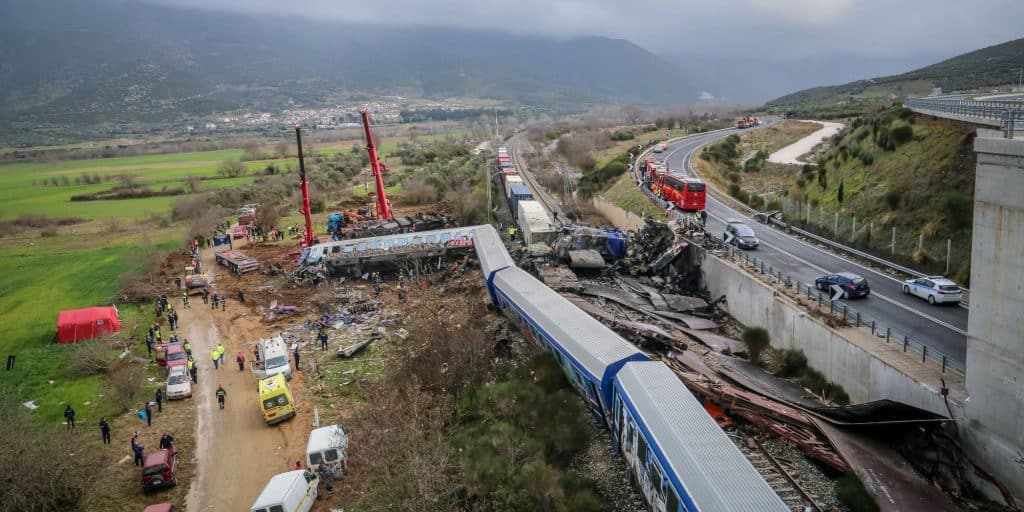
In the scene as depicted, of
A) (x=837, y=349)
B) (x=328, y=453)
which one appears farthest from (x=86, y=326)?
(x=837, y=349)

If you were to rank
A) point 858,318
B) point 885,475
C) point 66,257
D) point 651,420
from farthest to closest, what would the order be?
point 66,257 → point 858,318 → point 885,475 → point 651,420

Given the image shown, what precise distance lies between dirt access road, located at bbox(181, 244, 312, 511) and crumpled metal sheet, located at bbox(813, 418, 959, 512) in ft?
55.2

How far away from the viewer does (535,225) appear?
39250 millimetres

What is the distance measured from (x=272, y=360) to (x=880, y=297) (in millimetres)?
24953

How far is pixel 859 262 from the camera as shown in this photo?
29.9m

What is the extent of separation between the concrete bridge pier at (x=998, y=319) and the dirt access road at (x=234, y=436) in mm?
19972

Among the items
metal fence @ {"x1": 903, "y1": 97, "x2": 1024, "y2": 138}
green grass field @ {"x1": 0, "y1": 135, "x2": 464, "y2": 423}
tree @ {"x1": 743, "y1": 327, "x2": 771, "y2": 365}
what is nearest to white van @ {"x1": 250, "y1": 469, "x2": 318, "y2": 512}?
green grass field @ {"x1": 0, "y1": 135, "x2": 464, "y2": 423}

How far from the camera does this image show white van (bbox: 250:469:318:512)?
17781mm

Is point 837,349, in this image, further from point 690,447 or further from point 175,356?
point 175,356

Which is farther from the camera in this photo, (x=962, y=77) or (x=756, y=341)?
(x=962, y=77)

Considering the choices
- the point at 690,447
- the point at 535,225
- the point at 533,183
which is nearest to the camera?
the point at 690,447

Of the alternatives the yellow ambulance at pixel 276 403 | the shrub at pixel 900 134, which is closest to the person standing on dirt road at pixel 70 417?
the yellow ambulance at pixel 276 403

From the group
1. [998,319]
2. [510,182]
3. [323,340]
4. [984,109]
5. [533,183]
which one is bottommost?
[323,340]

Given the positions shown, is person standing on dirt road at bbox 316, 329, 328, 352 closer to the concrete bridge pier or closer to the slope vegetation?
the concrete bridge pier
